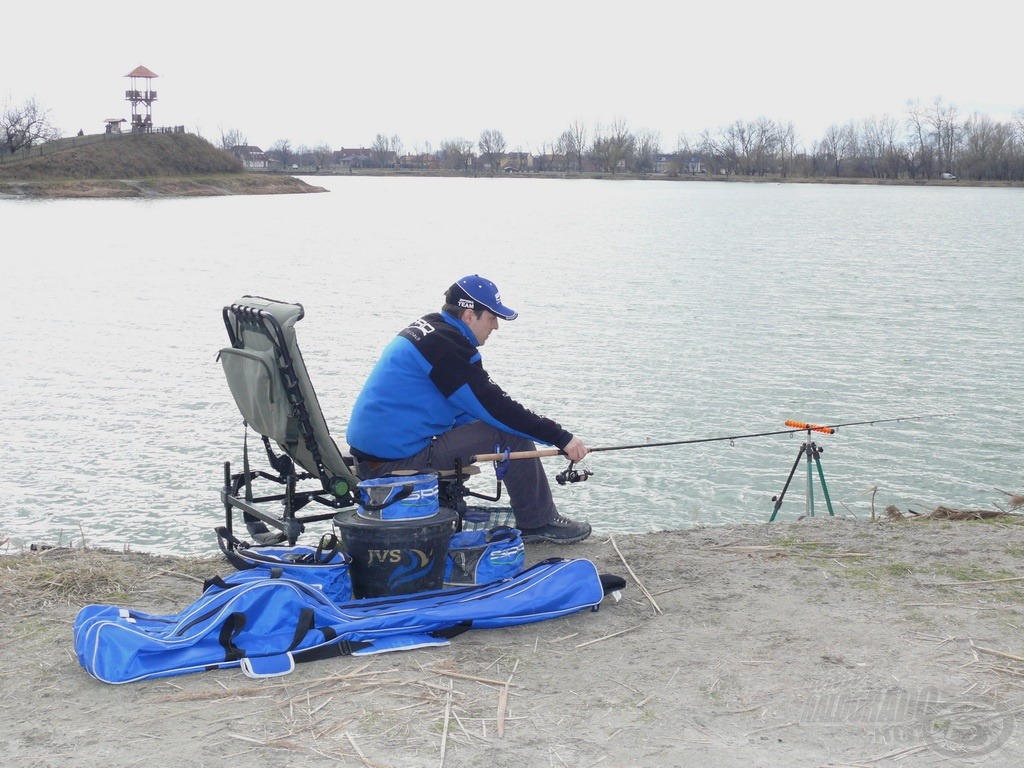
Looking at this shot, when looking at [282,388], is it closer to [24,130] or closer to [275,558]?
[275,558]

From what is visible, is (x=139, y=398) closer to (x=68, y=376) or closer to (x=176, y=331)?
(x=68, y=376)

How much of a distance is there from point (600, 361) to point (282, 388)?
10164 millimetres

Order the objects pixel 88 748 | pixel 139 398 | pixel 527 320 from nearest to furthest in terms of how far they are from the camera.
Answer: pixel 88 748 < pixel 139 398 < pixel 527 320

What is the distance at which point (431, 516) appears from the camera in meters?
4.30

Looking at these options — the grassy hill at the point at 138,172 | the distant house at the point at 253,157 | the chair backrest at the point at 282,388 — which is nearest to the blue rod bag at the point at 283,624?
the chair backrest at the point at 282,388

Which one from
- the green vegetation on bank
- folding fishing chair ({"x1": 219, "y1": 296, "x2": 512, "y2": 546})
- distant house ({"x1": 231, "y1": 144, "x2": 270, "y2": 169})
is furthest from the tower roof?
folding fishing chair ({"x1": 219, "y1": 296, "x2": 512, "y2": 546})

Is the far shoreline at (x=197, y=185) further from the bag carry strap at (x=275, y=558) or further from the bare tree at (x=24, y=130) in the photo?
the bag carry strap at (x=275, y=558)

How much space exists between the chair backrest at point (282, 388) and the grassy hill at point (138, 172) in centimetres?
7104

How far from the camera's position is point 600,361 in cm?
1459

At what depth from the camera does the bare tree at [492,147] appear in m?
158

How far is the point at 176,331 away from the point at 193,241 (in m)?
21.7

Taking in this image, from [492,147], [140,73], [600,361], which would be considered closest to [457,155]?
[492,147]

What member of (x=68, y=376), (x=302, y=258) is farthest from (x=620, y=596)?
(x=302, y=258)

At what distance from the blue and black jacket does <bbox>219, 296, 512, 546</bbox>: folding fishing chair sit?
207 mm
